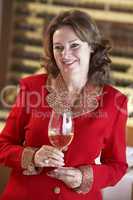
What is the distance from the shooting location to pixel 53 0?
317 centimetres

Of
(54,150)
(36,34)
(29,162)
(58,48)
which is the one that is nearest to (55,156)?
(54,150)

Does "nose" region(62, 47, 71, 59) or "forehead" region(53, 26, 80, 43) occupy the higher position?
"forehead" region(53, 26, 80, 43)

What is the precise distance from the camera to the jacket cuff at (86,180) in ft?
5.36

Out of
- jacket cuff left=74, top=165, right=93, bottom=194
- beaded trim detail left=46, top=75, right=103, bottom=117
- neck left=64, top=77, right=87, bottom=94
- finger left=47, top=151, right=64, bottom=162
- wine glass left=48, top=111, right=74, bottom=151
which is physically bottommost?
jacket cuff left=74, top=165, right=93, bottom=194

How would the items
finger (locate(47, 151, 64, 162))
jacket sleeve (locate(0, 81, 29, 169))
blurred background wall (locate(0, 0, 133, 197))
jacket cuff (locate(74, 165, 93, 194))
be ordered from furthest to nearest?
blurred background wall (locate(0, 0, 133, 197))
jacket sleeve (locate(0, 81, 29, 169))
jacket cuff (locate(74, 165, 93, 194))
finger (locate(47, 151, 64, 162))

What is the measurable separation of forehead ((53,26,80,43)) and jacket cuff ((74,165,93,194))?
47cm

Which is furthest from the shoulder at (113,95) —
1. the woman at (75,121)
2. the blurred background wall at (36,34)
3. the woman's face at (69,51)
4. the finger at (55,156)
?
the blurred background wall at (36,34)

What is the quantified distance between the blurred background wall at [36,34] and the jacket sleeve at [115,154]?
1217 mm

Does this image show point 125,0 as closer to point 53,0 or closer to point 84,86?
point 53,0

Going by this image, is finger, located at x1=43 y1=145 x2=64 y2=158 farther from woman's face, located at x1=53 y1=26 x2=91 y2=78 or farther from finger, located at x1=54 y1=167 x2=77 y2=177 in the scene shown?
woman's face, located at x1=53 y1=26 x2=91 y2=78

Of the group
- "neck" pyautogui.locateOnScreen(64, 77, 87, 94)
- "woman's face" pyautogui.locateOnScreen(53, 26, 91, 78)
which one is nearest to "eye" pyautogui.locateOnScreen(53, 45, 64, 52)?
"woman's face" pyautogui.locateOnScreen(53, 26, 91, 78)

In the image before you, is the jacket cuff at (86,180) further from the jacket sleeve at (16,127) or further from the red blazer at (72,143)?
the jacket sleeve at (16,127)

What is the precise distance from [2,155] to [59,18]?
56 cm

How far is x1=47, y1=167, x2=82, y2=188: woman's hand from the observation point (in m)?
1.56
